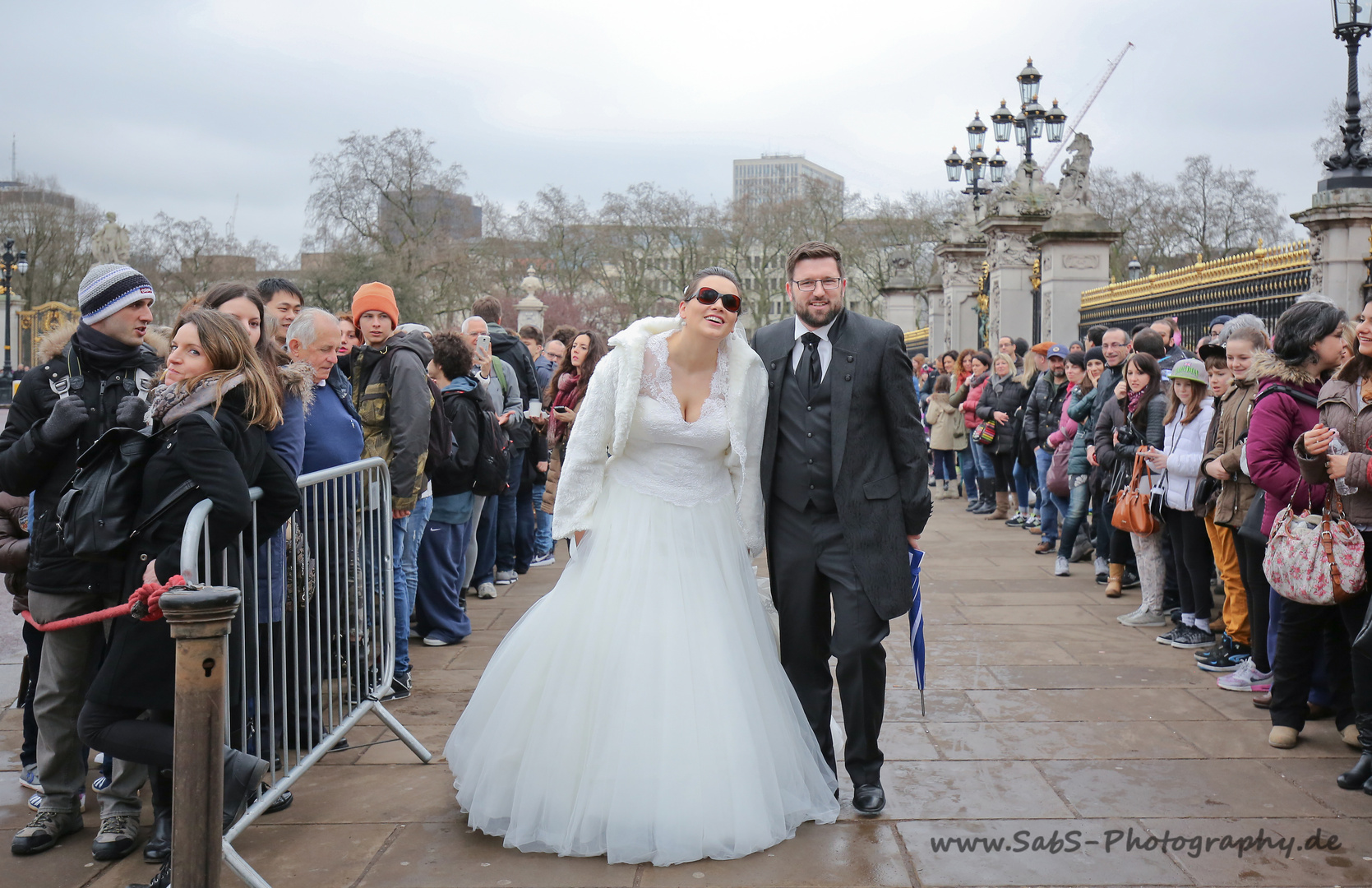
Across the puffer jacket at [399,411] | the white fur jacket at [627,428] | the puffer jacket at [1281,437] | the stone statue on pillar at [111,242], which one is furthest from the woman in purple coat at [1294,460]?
the stone statue on pillar at [111,242]

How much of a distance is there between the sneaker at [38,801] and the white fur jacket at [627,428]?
1970mm

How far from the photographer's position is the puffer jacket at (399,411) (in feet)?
19.2

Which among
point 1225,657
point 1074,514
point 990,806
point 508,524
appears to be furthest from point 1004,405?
point 990,806

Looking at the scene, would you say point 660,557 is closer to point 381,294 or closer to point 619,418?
point 619,418

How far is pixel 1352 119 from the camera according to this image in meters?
10.3

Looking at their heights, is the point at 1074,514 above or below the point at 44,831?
above

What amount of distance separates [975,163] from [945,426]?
10.6 metres

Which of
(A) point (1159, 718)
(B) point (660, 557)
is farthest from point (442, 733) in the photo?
(A) point (1159, 718)

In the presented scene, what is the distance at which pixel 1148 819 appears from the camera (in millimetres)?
3973

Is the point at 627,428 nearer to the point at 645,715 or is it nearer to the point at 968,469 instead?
the point at 645,715

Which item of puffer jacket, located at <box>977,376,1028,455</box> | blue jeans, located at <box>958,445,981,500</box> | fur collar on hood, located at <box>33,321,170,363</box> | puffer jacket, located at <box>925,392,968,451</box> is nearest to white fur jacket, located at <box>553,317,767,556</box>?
fur collar on hood, located at <box>33,321,170,363</box>

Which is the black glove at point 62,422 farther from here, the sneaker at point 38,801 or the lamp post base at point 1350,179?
the lamp post base at point 1350,179

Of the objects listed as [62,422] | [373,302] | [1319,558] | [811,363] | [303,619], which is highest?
[373,302]

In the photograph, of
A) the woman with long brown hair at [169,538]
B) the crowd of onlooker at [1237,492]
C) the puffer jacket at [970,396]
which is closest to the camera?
the woman with long brown hair at [169,538]
